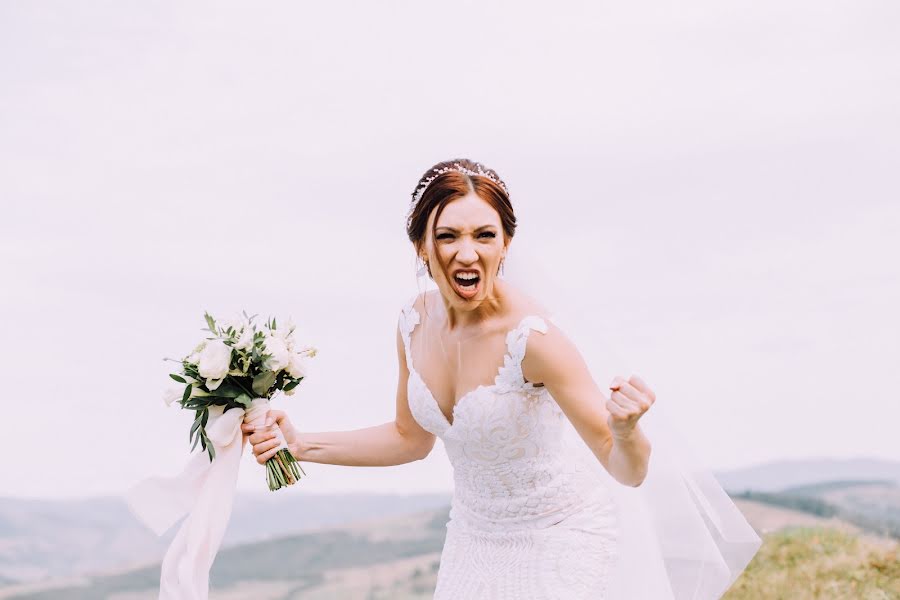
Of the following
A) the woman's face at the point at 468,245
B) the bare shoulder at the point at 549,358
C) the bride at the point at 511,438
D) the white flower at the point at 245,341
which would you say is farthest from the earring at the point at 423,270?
the white flower at the point at 245,341

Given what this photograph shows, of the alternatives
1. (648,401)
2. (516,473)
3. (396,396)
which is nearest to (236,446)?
(396,396)

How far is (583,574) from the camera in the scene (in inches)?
171

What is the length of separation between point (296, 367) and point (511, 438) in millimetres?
1169

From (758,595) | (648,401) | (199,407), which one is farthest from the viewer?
(758,595)

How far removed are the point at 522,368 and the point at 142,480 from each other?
2.00 meters

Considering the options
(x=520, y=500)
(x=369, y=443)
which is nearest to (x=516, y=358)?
(x=520, y=500)

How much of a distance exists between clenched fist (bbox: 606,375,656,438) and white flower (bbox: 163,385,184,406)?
2039mm

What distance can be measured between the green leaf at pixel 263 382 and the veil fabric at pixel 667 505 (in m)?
1.14

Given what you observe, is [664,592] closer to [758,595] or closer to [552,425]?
[552,425]

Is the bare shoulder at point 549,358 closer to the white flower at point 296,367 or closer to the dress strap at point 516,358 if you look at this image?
the dress strap at point 516,358

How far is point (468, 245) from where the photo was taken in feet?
14.5

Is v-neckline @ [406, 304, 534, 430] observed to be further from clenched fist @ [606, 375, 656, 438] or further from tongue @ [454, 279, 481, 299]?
clenched fist @ [606, 375, 656, 438]

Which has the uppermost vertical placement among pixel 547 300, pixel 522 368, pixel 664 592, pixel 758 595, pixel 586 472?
pixel 547 300

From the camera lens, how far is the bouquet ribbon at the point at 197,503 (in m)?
4.98
